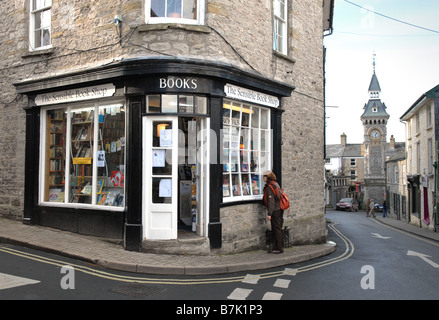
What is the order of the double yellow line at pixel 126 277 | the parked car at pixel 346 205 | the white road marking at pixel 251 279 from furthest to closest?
the parked car at pixel 346 205 → the white road marking at pixel 251 279 → the double yellow line at pixel 126 277

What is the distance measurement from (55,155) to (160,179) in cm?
343

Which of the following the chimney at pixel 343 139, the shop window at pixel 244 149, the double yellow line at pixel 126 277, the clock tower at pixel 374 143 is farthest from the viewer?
the chimney at pixel 343 139

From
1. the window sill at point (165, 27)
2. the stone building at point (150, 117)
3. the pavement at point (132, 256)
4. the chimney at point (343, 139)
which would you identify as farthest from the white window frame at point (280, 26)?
the chimney at point (343, 139)

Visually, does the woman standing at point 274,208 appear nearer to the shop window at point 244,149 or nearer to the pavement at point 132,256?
the pavement at point 132,256

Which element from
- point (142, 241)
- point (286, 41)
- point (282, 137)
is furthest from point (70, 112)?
point (286, 41)

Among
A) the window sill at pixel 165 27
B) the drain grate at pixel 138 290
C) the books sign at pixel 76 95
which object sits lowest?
the drain grate at pixel 138 290

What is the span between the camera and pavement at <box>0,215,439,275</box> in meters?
6.60

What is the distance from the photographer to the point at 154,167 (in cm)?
788

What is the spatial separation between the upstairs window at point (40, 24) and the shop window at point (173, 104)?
3713mm

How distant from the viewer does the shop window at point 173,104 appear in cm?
775

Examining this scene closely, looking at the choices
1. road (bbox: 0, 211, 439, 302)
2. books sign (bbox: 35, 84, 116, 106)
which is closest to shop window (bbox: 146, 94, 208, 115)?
books sign (bbox: 35, 84, 116, 106)

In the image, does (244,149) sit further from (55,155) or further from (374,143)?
(374,143)

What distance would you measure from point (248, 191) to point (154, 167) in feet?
8.42

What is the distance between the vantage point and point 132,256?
7.18 meters
